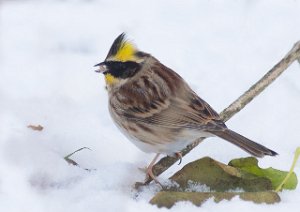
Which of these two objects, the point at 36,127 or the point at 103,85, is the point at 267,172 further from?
the point at 103,85

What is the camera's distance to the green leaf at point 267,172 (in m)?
4.75

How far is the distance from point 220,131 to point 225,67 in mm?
1535

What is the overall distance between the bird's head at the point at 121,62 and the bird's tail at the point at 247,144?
0.84 metres

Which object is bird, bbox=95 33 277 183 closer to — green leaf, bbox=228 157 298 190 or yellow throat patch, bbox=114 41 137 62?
yellow throat patch, bbox=114 41 137 62

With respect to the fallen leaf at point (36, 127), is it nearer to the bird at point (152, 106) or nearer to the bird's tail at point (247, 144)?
the bird at point (152, 106)

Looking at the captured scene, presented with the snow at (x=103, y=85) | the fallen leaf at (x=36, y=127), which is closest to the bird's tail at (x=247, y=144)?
the snow at (x=103, y=85)

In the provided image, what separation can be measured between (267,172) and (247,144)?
21 centimetres

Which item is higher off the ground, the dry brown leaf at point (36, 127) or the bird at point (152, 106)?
the bird at point (152, 106)

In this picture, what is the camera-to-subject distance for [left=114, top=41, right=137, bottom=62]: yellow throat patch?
5.46m

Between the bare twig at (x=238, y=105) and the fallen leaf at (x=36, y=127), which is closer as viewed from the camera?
the bare twig at (x=238, y=105)

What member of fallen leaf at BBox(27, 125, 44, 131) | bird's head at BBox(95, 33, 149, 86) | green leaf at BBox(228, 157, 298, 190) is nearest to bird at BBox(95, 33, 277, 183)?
bird's head at BBox(95, 33, 149, 86)

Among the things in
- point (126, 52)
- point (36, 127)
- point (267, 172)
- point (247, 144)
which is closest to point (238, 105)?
point (247, 144)

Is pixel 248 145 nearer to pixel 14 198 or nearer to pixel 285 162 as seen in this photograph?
pixel 285 162

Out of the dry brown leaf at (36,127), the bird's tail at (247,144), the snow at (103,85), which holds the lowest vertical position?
the dry brown leaf at (36,127)
